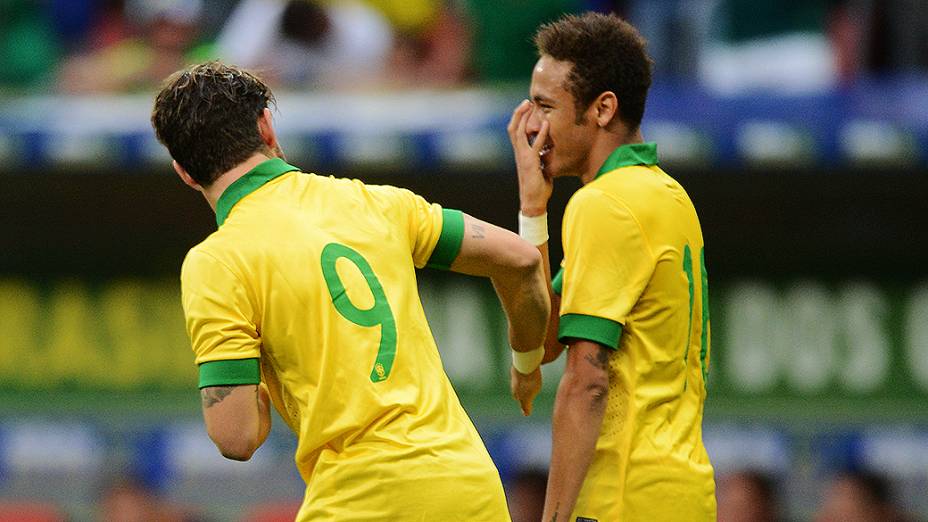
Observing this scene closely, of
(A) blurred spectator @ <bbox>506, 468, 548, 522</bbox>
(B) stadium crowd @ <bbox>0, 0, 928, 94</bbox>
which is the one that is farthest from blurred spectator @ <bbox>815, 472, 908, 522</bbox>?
(B) stadium crowd @ <bbox>0, 0, 928, 94</bbox>

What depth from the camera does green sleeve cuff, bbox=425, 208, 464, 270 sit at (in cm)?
328

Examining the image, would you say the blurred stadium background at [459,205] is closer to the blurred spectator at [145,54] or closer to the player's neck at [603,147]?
the blurred spectator at [145,54]

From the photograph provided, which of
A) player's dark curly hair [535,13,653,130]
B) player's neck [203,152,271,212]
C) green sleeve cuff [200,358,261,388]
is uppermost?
player's dark curly hair [535,13,653,130]

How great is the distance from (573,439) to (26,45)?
18.8ft

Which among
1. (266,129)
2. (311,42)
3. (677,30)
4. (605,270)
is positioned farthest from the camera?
(311,42)

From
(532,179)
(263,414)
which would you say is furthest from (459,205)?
(263,414)

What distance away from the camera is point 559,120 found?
357 cm

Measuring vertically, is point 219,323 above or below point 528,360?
above

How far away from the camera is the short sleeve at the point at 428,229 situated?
326cm

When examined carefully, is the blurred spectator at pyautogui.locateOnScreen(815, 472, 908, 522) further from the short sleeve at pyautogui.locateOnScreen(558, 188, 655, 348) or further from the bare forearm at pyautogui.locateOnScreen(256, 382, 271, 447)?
the bare forearm at pyautogui.locateOnScreen(256, 382, 271, 447)

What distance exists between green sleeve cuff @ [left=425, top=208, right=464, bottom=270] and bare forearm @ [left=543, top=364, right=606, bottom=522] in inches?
15.0

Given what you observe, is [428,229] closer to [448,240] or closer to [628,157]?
[448,240]

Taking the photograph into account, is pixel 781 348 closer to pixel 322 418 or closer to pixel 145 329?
pixel 145 329

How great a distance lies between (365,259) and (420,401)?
1.05 feet
